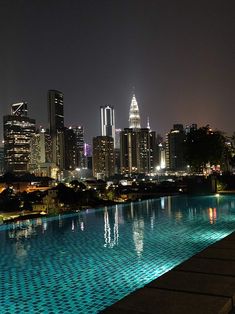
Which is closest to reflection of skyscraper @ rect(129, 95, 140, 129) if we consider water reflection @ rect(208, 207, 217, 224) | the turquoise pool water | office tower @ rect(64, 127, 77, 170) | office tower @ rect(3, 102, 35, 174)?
office tower @ rect(64, 127, 77, 170)

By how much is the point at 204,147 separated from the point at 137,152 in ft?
368

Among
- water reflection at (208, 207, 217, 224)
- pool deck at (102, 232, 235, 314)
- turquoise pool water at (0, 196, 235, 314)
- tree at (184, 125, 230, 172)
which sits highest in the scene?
tree at (184, 125, 230, 172)

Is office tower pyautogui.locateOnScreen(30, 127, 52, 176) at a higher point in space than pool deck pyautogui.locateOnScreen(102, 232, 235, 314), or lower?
higher

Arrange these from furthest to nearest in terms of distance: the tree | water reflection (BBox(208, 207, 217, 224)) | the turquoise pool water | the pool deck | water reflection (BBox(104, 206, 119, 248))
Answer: the tree
water reflection (BBox(208, 207, 217, 224))
water reflection (BBox(104, 206, 119, 248))
the turquoise pool water
the pool deck

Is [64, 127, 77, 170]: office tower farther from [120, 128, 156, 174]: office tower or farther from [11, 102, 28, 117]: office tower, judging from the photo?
[11, 102, 28, 117]: office tower

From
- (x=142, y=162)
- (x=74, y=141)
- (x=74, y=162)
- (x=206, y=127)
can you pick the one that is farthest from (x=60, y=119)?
(x=206, y=127)

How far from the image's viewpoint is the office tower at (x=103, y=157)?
138 metres

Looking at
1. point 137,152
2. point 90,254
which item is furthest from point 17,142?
point 90,254

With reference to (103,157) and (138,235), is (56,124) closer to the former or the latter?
(103,157)

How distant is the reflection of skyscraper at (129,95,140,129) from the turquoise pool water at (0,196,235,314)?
149m

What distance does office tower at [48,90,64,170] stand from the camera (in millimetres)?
144000

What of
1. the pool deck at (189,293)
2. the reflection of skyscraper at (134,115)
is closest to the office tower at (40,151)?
the reflection of skyscraper at (134,115)

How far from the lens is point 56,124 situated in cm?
16688

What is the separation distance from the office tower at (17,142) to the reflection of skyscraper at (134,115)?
4051 cm
